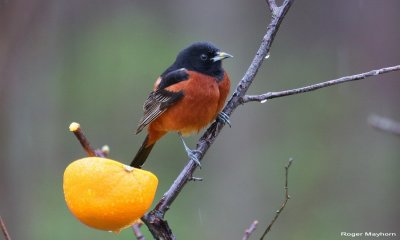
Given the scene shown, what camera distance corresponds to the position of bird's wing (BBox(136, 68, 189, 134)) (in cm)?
348

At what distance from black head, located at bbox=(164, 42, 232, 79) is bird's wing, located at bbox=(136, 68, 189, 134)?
61 millimetres

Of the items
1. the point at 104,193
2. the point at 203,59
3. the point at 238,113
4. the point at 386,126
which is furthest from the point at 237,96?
the point at 238,113

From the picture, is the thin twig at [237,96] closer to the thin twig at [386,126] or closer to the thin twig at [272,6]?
the thin twig at [272,6]

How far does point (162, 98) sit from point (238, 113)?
4428 mm

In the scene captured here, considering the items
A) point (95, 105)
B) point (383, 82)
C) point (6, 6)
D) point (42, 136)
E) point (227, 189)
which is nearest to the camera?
point (6, 6)

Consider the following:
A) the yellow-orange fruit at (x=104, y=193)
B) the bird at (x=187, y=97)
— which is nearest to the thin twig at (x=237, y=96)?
the yellow-orange fruit at (x=104, y=193)

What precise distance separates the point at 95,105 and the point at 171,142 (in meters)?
1.46

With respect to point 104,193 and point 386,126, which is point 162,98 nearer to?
point 386,126

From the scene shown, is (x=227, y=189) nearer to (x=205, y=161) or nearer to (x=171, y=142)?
(x=205, y=161)

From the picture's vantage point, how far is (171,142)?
8.60 meters

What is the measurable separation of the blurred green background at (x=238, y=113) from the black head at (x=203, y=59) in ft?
7.63

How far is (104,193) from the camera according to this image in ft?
5.13

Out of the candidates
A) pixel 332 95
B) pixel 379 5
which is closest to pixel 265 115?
pixel 332 95

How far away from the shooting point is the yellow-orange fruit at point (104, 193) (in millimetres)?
1540
